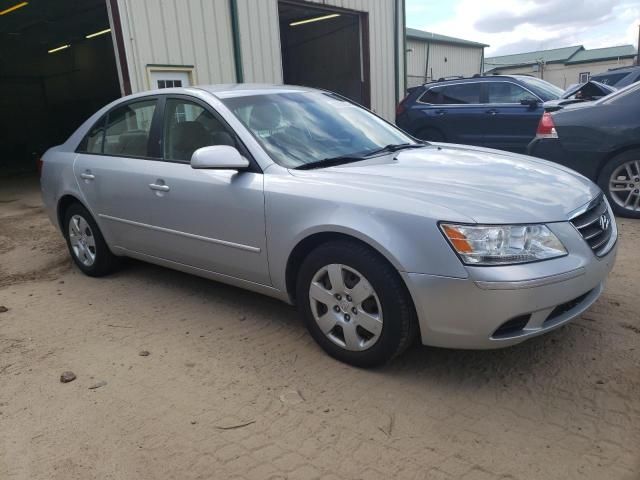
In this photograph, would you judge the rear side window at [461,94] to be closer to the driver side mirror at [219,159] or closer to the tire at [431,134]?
the tire at [431,134]

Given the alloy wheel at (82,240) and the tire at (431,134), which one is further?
the tire at (431,134)

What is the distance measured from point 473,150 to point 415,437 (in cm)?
214

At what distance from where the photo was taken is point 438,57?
2728 centimetres

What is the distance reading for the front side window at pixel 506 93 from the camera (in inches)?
347

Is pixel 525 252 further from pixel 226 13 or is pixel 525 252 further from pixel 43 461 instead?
pixel 226 13

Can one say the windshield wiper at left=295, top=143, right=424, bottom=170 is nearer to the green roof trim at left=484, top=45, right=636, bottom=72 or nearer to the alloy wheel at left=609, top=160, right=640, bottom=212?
the alloy wheel at left=609, top=160, right=640, bottom=212

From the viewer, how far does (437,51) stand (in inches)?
1070

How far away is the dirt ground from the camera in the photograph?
225cm

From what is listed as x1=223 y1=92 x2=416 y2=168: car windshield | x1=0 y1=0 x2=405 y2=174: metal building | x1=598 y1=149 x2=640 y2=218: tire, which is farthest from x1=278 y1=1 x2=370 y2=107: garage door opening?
x1=223 y1=92 x2=416 y2=168: car windshield

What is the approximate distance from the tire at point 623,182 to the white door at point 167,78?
5.90 meters

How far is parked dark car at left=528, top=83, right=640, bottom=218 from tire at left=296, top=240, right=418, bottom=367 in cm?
401

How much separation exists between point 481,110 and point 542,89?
1.08 meters

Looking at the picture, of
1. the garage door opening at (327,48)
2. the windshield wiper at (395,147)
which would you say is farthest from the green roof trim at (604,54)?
the windshield wiper at (395,147)

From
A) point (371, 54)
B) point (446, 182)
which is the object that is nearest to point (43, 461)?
point (446, 182)
